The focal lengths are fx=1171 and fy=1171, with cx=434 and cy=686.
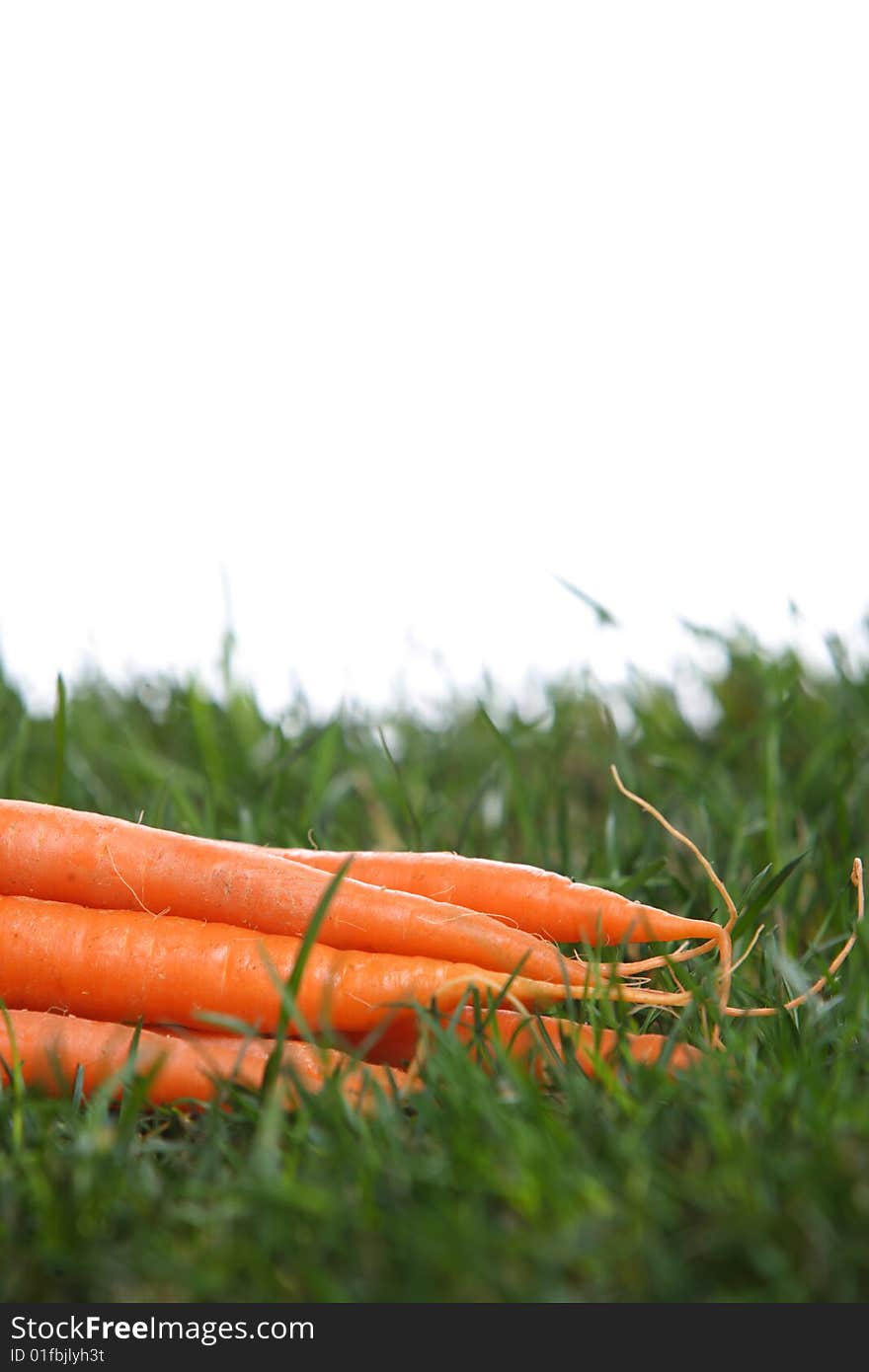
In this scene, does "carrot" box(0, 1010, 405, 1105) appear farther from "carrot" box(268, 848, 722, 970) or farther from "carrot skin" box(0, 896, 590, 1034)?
"carrot" box(268, 848, 722, 970)

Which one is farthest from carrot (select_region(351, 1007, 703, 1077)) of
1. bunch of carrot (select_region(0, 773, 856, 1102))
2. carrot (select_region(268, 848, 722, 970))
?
carrot (select_region(268, 848, 722, 970))

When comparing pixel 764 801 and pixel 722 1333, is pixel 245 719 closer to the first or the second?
pixel 764 801

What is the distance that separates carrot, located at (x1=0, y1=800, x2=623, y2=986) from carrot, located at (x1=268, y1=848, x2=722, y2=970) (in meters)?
0.05

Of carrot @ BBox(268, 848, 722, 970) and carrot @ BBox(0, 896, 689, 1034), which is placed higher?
carrot @ BBox(268, 848, 722, 970)

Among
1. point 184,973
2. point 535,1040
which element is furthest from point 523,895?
point 184,973

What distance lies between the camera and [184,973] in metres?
1.62

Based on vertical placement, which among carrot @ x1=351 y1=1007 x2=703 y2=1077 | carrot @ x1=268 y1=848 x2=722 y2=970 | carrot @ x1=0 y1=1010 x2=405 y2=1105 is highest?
carrot @ x1=268 y1=848 x2=722 y2=970

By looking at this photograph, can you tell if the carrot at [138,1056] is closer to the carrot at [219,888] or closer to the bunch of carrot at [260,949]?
the bunch of carrot at [260,949]

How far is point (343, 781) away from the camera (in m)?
2.66

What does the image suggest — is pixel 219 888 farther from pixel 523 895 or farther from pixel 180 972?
pixel 523 895

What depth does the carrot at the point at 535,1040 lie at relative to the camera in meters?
1.39

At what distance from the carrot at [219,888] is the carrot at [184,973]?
34 mm

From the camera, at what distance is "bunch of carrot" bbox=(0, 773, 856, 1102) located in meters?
1.52

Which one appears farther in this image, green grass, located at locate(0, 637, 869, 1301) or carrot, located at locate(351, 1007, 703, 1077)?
carrot, located at locate(351, 1007, 703, 1077)
